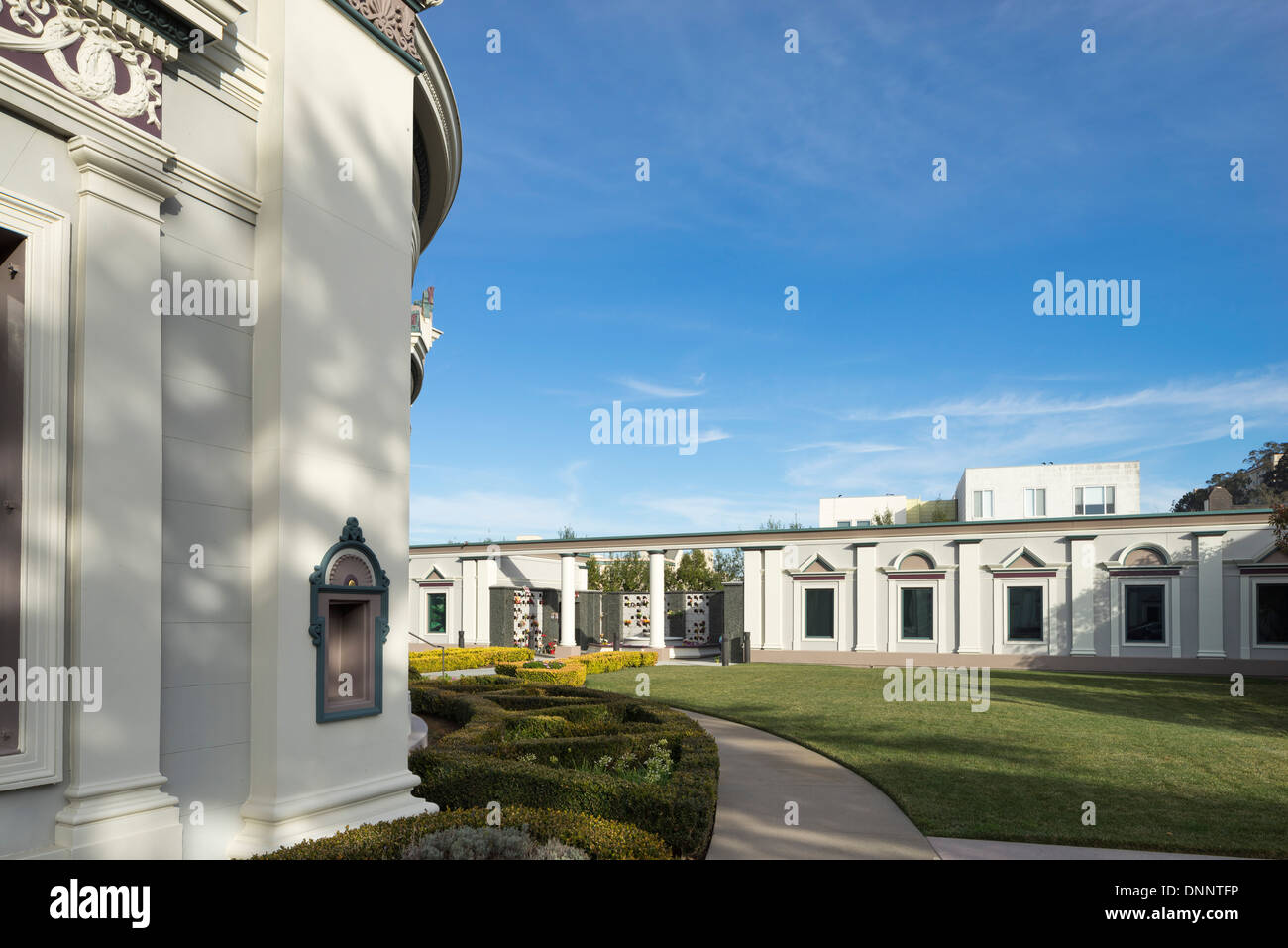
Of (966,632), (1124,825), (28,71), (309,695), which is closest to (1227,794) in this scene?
(1124,825)

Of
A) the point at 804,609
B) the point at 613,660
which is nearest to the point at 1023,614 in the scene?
the point at 804,609

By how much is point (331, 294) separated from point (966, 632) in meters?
27.4

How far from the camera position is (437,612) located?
40.1 meters

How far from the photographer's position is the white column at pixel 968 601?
29.2m

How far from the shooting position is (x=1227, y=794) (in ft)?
31.7

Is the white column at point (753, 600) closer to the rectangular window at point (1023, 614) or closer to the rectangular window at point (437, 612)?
the rectangular window at point (1023, 614)

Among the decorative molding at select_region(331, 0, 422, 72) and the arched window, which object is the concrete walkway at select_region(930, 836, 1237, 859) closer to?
the decorative molding at select_region(331, 0, 422, 72)

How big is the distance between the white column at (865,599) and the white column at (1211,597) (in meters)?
10.3

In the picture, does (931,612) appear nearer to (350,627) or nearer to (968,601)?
(968,601)

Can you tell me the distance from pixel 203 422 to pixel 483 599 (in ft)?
109

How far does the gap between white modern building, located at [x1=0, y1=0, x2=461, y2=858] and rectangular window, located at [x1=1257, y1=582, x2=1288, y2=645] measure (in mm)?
28466
